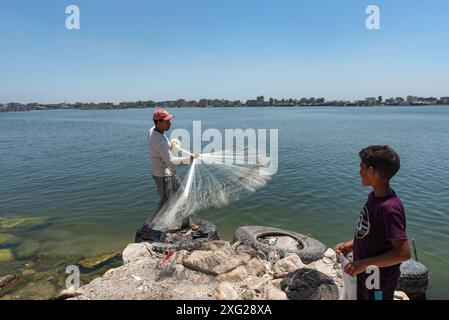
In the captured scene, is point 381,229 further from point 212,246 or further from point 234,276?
point 212,246

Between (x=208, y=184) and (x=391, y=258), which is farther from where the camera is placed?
(x=208, y=184)

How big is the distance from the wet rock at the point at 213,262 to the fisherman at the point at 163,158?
2.10 m

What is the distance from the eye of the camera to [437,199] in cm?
1378

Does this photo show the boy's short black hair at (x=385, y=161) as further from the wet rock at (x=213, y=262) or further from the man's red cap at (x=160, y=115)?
the man's red cap at (x=160, y=115)

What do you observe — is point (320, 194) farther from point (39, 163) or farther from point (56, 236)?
point (39, 163)

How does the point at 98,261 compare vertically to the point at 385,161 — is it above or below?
below

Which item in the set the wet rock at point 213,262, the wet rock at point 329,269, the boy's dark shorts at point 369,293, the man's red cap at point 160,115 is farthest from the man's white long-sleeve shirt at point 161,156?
the boy's dark shorts at point 369,293

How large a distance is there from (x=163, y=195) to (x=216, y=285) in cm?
303

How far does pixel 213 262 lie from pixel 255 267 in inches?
33.2

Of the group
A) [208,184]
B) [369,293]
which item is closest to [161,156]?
[208,184]

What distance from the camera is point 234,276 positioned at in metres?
5.70

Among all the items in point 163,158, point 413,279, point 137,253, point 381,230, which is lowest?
point 413,279

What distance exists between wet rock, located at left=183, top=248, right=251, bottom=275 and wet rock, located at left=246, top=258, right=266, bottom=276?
0.11m
